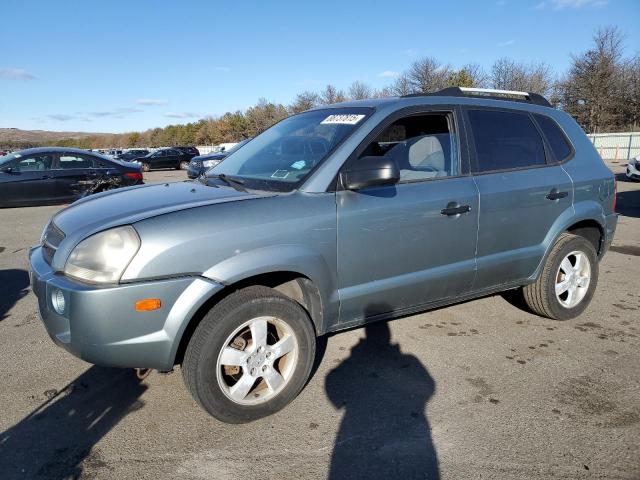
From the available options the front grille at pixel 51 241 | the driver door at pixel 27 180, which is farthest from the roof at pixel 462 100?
the driver door at pixel 27 180

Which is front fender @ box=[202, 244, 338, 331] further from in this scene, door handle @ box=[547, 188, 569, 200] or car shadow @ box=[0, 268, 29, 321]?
car shadow @ box=[0, 268, 29, 321]

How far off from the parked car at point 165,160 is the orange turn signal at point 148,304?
31.6m

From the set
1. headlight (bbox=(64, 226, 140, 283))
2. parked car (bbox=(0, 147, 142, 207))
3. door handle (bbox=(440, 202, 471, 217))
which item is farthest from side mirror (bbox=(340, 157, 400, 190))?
parked car (bbox=(0, 147, 142, 207))

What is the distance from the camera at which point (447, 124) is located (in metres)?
3.54

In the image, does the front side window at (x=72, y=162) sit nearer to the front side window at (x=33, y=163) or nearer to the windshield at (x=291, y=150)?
the front side window at (x=33, y=163)

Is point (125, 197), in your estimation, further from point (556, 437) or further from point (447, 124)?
point (556, 437)

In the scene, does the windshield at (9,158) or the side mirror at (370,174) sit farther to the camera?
the windshield at (9,158)

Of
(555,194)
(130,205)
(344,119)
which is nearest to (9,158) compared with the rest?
(130,205)

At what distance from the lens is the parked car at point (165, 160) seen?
3238 cm

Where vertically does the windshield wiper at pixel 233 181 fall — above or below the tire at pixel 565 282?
above

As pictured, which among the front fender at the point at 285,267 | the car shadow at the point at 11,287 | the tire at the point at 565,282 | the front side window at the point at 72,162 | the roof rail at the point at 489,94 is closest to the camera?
the front fender at the point at 285,267

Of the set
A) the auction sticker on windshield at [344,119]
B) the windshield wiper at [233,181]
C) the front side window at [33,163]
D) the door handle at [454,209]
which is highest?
the auction sticker on windshield at [344,119]

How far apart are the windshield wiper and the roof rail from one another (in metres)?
1.42

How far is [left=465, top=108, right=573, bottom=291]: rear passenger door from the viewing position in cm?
354
